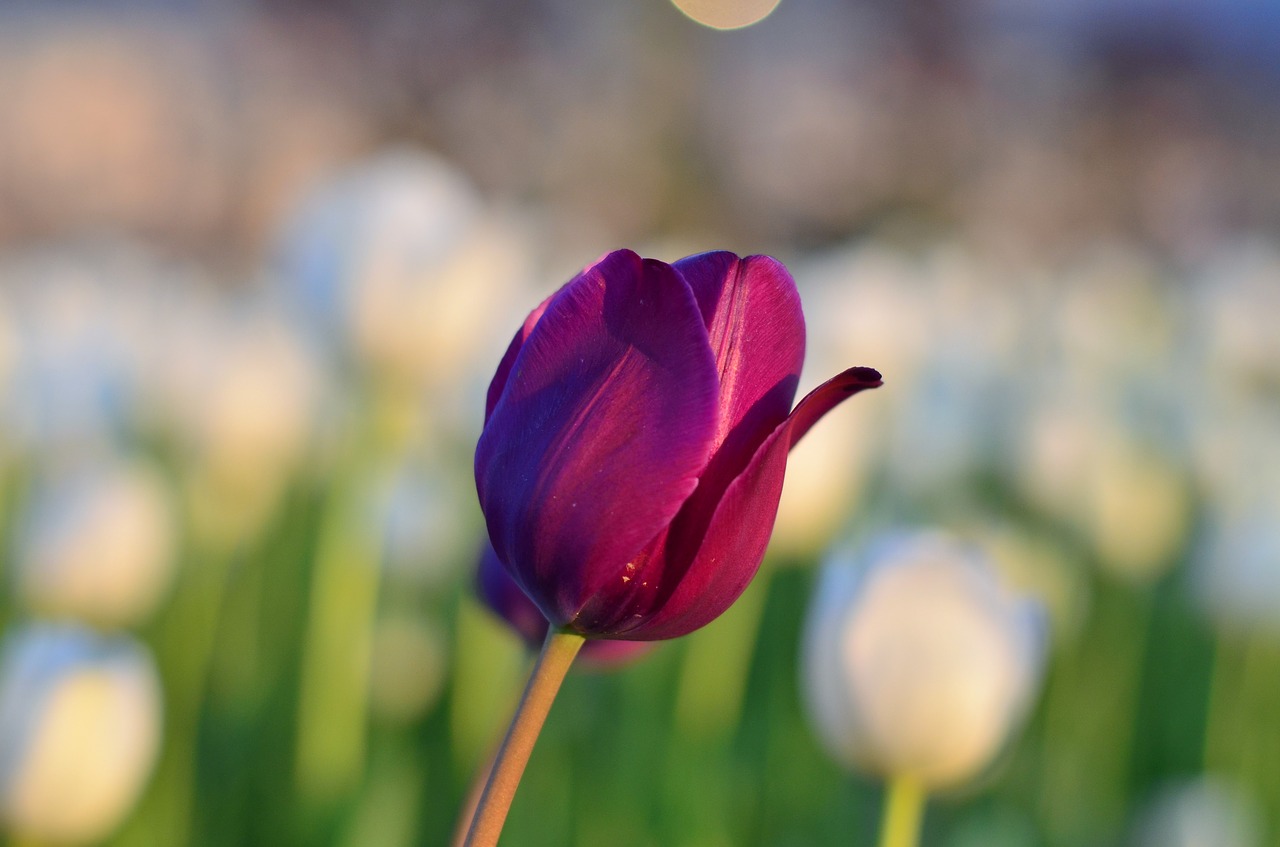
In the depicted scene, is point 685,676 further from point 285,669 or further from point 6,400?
point 6,400

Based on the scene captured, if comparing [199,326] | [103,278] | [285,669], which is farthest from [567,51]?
[285,669]

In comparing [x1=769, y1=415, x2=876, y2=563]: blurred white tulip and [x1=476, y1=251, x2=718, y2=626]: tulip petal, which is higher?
[x1=769, y1=415, x2=876, y2=563]: blurred white tulip

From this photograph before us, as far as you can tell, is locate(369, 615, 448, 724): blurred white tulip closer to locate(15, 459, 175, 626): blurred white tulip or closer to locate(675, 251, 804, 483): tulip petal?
locate(15, 459, 175, 626): blurred white tulip

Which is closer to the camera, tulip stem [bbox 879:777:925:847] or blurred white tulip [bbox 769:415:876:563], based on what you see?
tulip stem [bbox 879:777:925:847]

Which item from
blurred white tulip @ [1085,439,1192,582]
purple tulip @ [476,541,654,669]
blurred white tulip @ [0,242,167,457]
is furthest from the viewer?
blurred white tulip @ [0,242,167,457]

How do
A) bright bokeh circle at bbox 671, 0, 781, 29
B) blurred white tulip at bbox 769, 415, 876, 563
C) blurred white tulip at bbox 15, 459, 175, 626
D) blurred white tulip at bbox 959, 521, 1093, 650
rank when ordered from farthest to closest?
1. bright bokeh circle at bbox 671, 0, 781, 29
2. blurred white tulip at bbox 959, 521, 1093, 650
3. blurred white tulip at bbox 769, 415, 876, 563
4. blurred white tulip at bbox 15, 459, 175, 626

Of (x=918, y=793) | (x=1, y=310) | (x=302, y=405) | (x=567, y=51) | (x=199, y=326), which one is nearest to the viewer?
(x=918, y=793)

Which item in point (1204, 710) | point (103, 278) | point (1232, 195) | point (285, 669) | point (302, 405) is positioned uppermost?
point (1232, 195)

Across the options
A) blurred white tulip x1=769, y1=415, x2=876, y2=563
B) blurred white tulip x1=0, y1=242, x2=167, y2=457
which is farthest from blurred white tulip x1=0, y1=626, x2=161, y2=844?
blurred white tulip x1=0, y1=242, x2=167, y2=457
